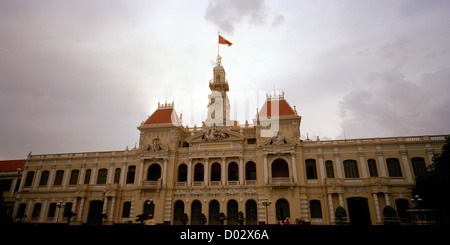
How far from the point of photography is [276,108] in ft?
127

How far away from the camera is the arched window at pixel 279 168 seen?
35906mm

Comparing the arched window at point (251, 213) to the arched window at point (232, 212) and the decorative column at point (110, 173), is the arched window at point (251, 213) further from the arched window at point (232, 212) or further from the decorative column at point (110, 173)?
the decorative column at point (110, 173)

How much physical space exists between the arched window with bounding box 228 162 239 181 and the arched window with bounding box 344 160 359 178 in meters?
14.7

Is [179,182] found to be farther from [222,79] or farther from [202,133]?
[222,79]

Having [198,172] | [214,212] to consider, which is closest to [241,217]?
[214,212]

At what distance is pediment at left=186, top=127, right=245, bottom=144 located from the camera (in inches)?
1454

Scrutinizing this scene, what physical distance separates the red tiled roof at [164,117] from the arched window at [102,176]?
10.0 metres

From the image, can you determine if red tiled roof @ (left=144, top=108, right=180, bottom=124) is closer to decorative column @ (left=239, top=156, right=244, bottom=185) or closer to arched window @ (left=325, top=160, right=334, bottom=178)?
decorative column @ (left=239, top=156, right=244, bottom=185)

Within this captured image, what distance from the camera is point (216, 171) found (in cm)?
3800

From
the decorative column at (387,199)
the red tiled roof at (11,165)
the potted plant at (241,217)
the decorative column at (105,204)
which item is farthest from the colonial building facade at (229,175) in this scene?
the red tiled roof at (11,165)

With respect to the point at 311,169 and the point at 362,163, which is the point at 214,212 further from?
the point at 362,163

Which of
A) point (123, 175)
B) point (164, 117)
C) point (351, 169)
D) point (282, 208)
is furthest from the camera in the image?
point (164, 117)

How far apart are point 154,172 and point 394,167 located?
33988 millimetres
